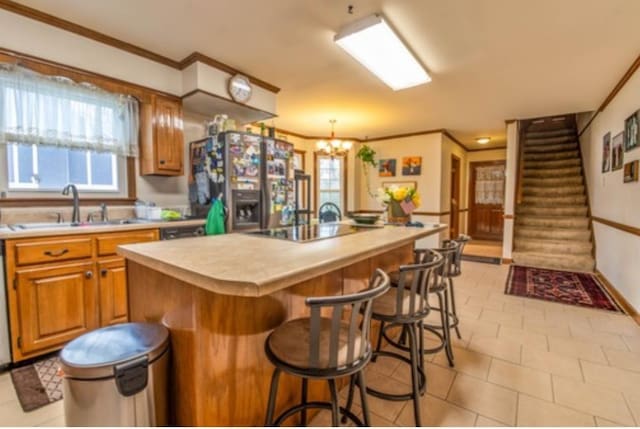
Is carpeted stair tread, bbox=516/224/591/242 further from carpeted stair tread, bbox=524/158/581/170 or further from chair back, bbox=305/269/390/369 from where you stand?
chair back, bbox=305/269/390/369

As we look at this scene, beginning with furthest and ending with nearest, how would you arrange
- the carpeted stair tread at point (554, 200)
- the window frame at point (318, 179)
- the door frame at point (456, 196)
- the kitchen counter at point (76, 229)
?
the door frame at point (456, 196) → the window frame at point (318, 179) → the carpeted stair tread at point (554, 200) → the kitchen counter at point (76, 229)

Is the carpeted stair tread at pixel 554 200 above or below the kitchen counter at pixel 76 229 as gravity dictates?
above

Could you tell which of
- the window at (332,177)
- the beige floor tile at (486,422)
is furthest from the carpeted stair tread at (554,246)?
the beige floor tile at (486,422)

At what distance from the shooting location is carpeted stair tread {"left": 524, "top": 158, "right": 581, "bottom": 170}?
6.29 metres

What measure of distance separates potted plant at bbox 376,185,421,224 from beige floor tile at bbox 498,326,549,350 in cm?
127

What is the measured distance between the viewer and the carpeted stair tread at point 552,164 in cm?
629

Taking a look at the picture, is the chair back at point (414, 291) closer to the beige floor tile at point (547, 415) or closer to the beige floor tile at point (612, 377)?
the beige floor tile at point (547, 415)

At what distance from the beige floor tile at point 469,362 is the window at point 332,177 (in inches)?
179

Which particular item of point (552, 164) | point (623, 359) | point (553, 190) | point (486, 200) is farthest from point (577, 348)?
point (486, 200)

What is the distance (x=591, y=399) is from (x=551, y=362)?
406 mm

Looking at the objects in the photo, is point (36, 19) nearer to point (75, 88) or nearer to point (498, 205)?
point (75, 88)

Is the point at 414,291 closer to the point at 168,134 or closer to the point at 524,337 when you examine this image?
the point at 524,337

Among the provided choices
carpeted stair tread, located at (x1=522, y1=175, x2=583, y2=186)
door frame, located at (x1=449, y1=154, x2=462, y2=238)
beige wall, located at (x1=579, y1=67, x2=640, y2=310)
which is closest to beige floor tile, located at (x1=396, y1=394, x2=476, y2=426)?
beige wall, located at (x1=579, y1=67, x2=640, y2=310)

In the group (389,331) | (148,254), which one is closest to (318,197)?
(389,331)
